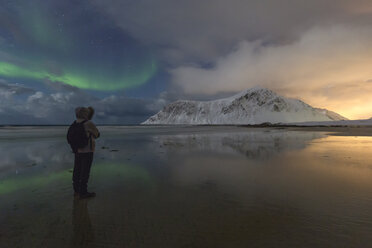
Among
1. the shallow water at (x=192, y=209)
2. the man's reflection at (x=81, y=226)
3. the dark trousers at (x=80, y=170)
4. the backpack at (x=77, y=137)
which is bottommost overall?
the man's reflection at (x=81, y=226)

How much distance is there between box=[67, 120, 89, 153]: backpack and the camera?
5.80 meters

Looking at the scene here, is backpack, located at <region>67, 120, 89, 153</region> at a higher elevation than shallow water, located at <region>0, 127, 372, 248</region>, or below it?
higher

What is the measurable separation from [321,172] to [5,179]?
13622mm

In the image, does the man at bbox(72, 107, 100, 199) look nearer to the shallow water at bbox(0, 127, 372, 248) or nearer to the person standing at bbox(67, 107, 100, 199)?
the person standing at bbox(67, 107, 100, 199)

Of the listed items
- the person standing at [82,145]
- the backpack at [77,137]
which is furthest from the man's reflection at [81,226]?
the backpack at [77,137]

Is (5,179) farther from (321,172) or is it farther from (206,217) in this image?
(321,172)

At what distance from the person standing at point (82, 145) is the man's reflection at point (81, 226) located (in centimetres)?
67

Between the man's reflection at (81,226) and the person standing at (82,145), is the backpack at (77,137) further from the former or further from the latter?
the man's reflection at (81,226)

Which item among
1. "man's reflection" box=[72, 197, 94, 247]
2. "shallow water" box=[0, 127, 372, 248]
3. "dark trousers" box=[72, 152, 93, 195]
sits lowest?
"man's reflection" box=[72, 197, 94, 247]

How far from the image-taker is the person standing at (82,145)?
5805 millimetres

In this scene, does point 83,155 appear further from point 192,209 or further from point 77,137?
point 192,209

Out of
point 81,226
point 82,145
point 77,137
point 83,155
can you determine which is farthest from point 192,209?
point 77,137

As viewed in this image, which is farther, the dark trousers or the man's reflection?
the dark trousers

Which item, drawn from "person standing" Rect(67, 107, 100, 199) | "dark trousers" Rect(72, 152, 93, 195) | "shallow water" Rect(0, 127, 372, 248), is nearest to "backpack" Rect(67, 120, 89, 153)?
"person standing" Rect(67, 107, 100, 199)
